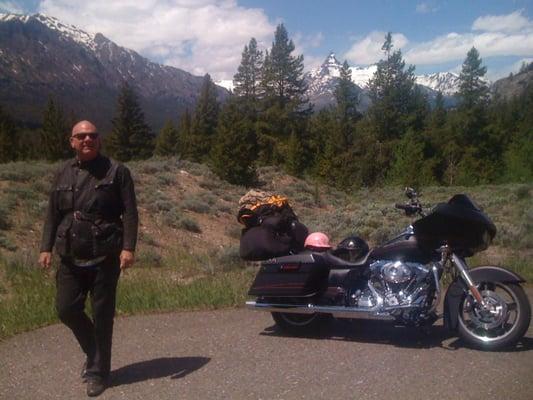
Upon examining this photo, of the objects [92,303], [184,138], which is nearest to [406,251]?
[92,303]

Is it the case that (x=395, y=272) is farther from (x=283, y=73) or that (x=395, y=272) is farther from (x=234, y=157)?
(x=283, y=73)

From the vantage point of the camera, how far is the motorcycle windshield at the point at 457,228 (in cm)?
546

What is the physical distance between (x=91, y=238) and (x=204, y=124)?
176 ft

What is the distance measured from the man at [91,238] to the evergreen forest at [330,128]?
33.9 m

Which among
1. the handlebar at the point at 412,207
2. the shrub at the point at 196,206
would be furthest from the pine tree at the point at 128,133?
the handlebar at the point at 412,207

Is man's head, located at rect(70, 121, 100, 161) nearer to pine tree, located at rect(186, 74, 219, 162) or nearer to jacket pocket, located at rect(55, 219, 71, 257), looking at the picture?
jacket pocket, located at rect(55, 219, 71, 257)

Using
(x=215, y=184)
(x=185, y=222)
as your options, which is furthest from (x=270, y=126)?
(x=185, y=222)

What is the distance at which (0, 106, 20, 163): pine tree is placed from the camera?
52.7 m

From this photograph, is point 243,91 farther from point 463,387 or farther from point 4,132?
point 463,387

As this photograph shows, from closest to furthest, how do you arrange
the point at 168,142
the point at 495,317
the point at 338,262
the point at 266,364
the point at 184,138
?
the point at 266,364 → the point at 495,317 → the point at 338,262 → the point at 184,138 → the point at 168,142

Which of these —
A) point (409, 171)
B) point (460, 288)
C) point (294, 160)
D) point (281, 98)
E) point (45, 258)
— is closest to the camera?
point (45, 258)

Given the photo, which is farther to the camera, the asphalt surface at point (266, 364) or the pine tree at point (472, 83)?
the pine tree at point (472, 83)

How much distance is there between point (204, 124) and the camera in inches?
2259

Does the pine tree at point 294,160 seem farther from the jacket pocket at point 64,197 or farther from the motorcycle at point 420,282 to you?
the jacket pocket at point 64,197
